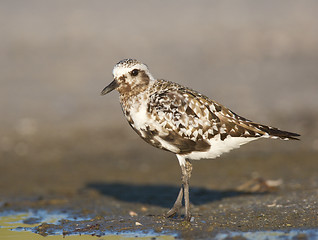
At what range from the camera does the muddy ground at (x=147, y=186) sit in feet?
36.2

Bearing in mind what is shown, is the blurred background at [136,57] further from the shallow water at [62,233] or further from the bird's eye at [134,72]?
the bird's eye at [134,72]

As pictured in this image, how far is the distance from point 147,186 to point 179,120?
5.25 meters

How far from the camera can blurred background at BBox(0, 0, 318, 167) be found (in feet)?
66.1

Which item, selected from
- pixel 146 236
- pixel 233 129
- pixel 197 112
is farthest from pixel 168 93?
pixel 146 236

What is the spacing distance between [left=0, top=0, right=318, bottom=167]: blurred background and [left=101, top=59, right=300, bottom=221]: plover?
25.7 ft

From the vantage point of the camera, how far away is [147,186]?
15.5 metres

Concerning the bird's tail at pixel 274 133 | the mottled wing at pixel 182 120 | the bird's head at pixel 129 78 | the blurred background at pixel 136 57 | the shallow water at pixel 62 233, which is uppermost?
the blurred background at pixel 136 57

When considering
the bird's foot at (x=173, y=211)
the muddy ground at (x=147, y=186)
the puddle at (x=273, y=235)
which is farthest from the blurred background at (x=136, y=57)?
the puddle at (x=273, y=235)

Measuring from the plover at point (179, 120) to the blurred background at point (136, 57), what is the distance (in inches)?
309

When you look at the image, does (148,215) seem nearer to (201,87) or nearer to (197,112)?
(197,112)

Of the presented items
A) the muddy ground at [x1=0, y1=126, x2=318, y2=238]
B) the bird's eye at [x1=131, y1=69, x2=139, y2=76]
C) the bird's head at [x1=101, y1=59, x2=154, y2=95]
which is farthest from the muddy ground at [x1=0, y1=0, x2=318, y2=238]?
the bird's eye at [x1=131, y1=69, x2=139, y2=76]

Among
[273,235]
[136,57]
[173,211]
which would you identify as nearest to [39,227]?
[173,211]

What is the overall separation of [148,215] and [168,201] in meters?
2.04

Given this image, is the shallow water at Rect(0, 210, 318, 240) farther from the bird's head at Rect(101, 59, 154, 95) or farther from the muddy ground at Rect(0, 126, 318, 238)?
the bird's head at Rect(101, 59, 154, 95)
